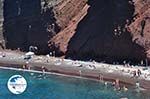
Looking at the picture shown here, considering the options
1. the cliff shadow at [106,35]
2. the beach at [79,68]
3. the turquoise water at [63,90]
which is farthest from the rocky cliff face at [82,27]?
the turquoise water at [63,90]

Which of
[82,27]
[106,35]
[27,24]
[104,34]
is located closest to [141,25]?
[106,35]

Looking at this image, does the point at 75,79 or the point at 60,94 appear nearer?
the point at 60,94

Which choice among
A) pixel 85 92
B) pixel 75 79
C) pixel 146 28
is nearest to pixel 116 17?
pixel 146 28

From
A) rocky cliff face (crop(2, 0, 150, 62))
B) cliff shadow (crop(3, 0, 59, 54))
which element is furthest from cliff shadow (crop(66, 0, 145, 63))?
cliff shadow (crop(3, 0, 59, 54))

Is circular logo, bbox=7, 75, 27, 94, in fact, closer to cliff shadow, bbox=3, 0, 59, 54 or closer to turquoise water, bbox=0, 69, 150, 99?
turquoise water, bbox=0, 69, 150, 99

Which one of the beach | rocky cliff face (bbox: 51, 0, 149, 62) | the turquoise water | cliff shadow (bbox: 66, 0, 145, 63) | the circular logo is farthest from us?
cliff shadow (bbox: 66, 0, 145, 63)

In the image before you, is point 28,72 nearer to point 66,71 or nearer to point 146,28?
point 66,71
